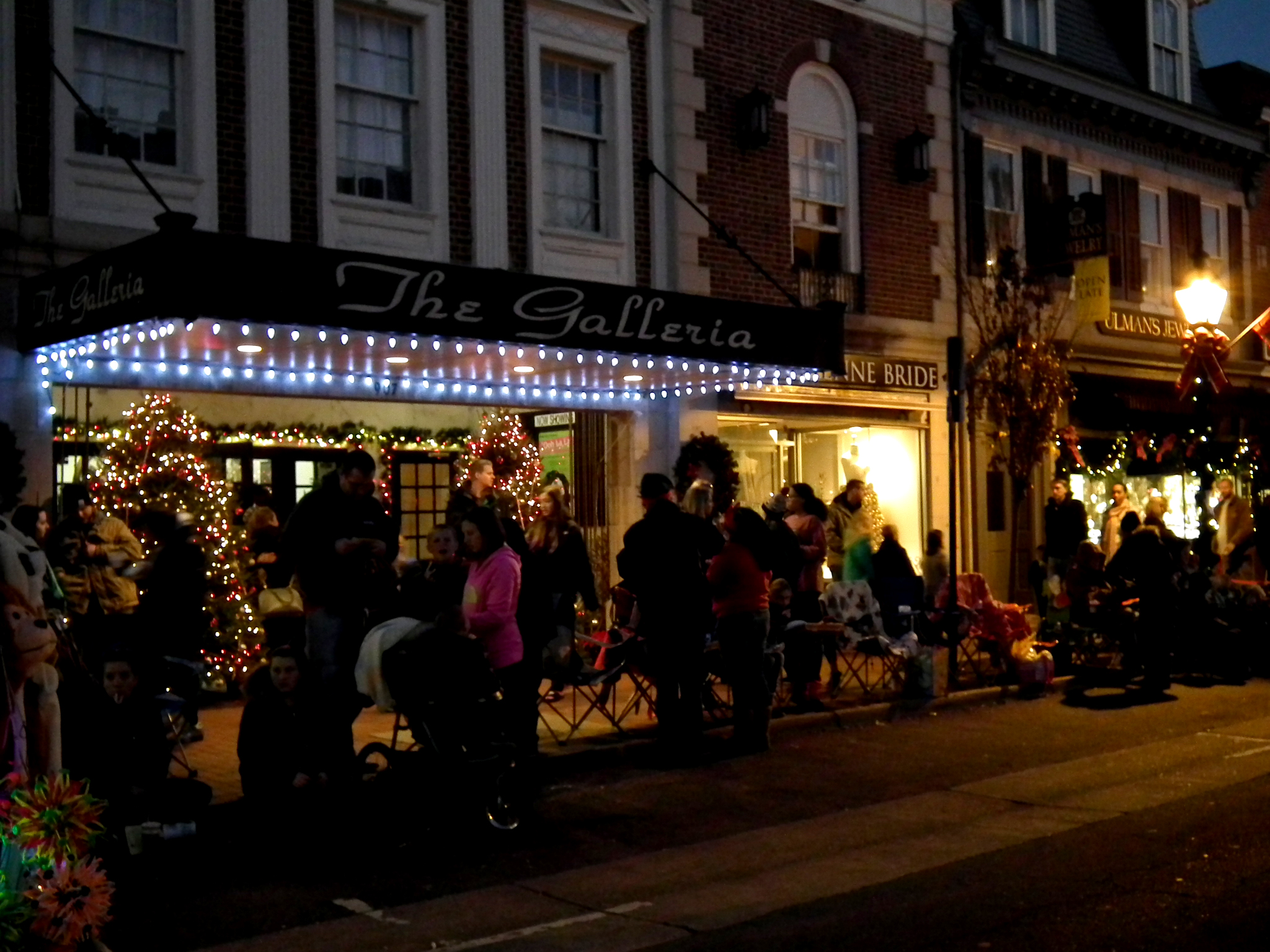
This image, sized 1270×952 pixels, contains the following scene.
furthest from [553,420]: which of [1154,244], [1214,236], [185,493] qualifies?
[1214,236]

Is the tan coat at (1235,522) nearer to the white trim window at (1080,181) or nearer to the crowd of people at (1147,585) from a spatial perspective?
the crowd of people at (1147,585)

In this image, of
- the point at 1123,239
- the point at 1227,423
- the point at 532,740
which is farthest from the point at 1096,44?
the point at 532,740

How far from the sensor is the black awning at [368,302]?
31.3 feet

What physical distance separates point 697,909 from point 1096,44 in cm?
1834

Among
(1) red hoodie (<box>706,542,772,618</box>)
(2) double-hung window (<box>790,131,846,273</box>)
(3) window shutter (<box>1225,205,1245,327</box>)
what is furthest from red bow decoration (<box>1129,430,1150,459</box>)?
(1) red hoodie (<box>706,542,772,618</box>)

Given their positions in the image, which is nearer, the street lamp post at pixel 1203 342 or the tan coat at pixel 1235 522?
the street lamp post at pixel 1203 342

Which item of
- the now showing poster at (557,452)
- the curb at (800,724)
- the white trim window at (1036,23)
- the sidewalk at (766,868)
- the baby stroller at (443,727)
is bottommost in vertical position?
the sidewalk at (766,868)

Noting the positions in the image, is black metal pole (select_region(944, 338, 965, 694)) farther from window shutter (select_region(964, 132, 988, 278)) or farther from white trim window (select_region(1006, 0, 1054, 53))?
white trim window (select_region(1006, 0, 1054, 53))

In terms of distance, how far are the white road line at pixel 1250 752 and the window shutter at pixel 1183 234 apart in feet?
43.0

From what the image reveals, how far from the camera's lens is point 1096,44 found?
21891 mm

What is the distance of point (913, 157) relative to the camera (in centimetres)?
1833

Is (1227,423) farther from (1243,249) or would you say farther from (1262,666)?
(1262,666)

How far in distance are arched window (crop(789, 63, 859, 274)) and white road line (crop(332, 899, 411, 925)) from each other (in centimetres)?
1157

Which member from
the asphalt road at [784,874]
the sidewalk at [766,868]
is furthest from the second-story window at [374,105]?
the sidewalk at [766,868]
